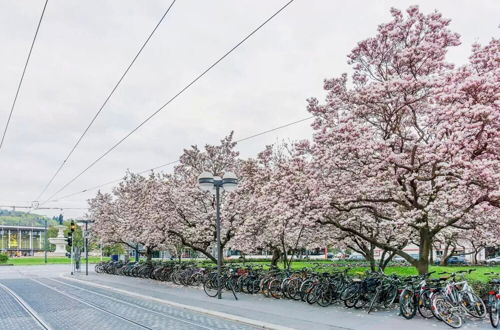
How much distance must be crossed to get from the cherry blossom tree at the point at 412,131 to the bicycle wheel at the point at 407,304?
254 centimetres

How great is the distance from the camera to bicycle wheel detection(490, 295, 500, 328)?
34.1 ft

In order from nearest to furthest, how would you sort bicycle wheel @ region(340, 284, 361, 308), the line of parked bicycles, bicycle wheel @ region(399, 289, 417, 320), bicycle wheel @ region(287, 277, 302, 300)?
1. the line of parked bicycles
2. bicycle wheel @ region(399, 289, 417, 320)
3. bicycle wheel @ region(340, 284, 361, 308)
4. bicycle wheel @ region(287, 277, 302, 300)

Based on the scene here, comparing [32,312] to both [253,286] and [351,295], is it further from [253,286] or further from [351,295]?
[351,295]

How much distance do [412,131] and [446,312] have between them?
712 centimetres

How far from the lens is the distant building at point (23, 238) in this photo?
141637mm

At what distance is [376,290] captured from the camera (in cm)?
1334

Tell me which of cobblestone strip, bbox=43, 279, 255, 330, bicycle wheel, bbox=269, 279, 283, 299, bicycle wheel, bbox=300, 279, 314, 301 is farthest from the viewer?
bicycle wheel, bbox=269, 279, 283, 299

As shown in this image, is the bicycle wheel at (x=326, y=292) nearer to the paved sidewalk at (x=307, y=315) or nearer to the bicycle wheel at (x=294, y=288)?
the paved sidewalk at (x=307, y=315)

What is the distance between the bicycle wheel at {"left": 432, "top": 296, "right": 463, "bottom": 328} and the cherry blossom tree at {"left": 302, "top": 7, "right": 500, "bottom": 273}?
2.91m

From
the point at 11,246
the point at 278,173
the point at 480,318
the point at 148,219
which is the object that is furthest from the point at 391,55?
the point at 11,246

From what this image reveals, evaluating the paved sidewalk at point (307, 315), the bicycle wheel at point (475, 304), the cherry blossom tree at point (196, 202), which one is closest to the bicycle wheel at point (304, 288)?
the paved sidewalk at point (307, 315)

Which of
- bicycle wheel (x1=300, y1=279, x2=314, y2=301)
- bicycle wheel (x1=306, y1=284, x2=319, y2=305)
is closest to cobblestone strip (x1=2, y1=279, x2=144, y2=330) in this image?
bicycle wheel (x1=306, y1=284, x2=319, y2=305)

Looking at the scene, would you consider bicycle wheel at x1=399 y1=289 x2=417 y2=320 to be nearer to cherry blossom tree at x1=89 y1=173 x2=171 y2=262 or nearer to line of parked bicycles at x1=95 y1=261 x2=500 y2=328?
line of parked bicycles at x1=95 y1=261 x2=500 y2=328

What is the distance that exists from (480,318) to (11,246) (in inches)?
5786
